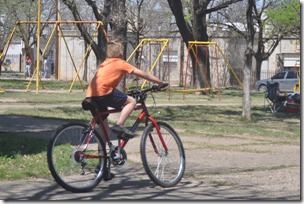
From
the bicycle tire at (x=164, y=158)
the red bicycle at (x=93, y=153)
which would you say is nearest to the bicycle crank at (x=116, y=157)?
the red bicycle at (x=93, y=153)

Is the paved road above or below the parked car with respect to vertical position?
below

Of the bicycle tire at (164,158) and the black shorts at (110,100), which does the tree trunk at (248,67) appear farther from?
the black shorts at (110,100)

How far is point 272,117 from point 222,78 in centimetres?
2875

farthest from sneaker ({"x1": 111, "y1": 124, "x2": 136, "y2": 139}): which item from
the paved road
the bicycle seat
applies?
the paved road

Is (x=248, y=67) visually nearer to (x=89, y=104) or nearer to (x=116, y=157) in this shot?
(x=116, y=157)

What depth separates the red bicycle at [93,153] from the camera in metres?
7.52

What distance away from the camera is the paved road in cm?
740

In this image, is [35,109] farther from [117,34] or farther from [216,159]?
[216,159]

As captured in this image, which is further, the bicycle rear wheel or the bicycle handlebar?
the bicycle handlebar

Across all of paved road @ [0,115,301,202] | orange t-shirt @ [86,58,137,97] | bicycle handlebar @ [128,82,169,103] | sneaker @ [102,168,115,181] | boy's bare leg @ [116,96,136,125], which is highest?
orange t-shirt @ [86,58,137,97]

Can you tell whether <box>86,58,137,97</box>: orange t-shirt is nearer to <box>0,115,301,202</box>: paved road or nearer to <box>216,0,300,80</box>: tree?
<box>0,115,301,202</box>: paved road

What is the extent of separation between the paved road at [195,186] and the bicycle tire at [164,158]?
0.13 m

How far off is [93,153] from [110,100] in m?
0.62

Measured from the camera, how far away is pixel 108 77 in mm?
7855
